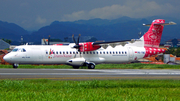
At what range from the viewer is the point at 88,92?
32.1 feet

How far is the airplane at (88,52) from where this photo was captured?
25.8m

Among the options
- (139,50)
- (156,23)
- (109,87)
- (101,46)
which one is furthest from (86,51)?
(109,87)

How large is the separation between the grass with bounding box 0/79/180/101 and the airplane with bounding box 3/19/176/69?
47.8ft

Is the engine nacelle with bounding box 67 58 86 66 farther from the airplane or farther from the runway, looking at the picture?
the runway

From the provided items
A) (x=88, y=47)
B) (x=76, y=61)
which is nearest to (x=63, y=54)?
(x=76, y=61)

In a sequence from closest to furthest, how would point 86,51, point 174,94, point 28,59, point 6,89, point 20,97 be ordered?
point 20,97 → point 174,94 → point 6,89 → point 28,59 → point 86,51

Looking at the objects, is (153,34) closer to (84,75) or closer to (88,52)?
(88,52)

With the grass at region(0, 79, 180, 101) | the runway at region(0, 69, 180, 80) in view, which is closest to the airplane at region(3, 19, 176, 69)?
the runway at region(0, 69, 180, 80)

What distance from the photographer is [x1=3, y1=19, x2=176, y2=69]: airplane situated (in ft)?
84.7

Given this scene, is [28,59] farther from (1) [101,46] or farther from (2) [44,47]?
(1) [101,46]

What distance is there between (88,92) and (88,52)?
60.1ft

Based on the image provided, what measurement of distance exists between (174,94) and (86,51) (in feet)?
61.2

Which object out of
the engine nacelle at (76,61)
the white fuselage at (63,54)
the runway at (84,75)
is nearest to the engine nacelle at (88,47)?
the white fuselage at (63,54)

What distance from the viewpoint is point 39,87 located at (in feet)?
35.7
